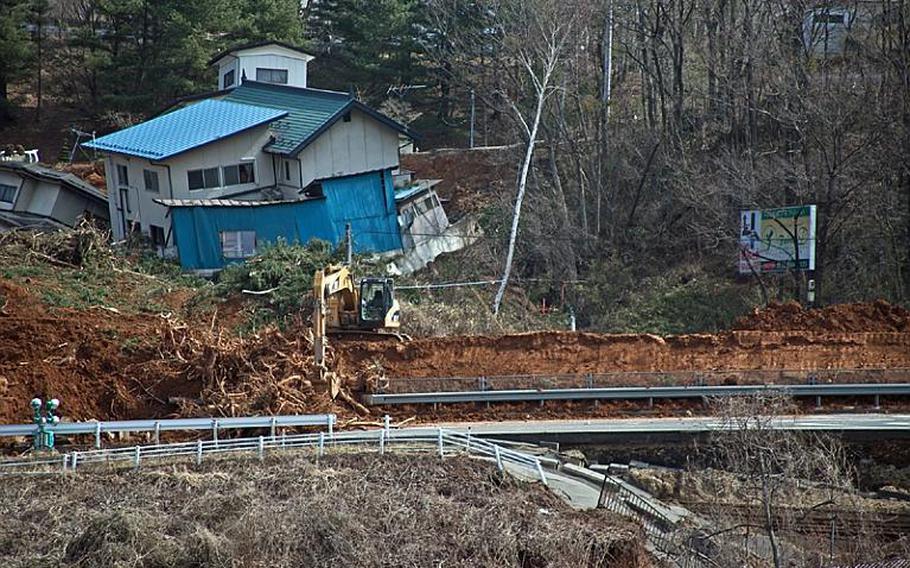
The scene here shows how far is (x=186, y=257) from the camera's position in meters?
35.3

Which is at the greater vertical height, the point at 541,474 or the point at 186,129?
the point at 186,129

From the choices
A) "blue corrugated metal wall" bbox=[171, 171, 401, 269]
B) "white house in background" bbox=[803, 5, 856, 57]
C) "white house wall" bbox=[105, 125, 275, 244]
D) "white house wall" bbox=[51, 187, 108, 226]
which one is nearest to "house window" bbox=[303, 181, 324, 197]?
"blue corrugated metal wall" bbox=[171, 171, 401, 269]

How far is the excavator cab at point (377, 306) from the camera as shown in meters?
27.2

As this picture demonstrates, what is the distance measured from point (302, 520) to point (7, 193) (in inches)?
1063

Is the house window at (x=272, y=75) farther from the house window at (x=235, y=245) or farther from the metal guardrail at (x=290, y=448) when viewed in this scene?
the metal guardrail at (x=290, y=448)

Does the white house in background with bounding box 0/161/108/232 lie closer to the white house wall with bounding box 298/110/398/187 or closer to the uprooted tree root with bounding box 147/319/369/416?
the white house wall with bounding box 298/110/398/187

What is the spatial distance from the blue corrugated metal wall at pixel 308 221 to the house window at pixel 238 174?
2.97 metres

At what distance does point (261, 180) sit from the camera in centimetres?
3909

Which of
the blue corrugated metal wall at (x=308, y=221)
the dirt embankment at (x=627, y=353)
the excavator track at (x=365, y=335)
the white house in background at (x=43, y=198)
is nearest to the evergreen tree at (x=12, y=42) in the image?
the white house in background at (x=43, y=198)

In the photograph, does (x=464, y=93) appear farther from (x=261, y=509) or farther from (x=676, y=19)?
(x=261, y=509)

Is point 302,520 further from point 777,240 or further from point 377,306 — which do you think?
point 777,240

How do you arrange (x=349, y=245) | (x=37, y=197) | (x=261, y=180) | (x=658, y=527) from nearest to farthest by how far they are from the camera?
(x=658, y=527), (x=349, y=245), (x=261, y=180), (x=37, y=197)

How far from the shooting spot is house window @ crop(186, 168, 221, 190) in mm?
38062

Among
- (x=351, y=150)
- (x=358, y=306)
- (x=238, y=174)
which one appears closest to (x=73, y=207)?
(x=238, y=174)
